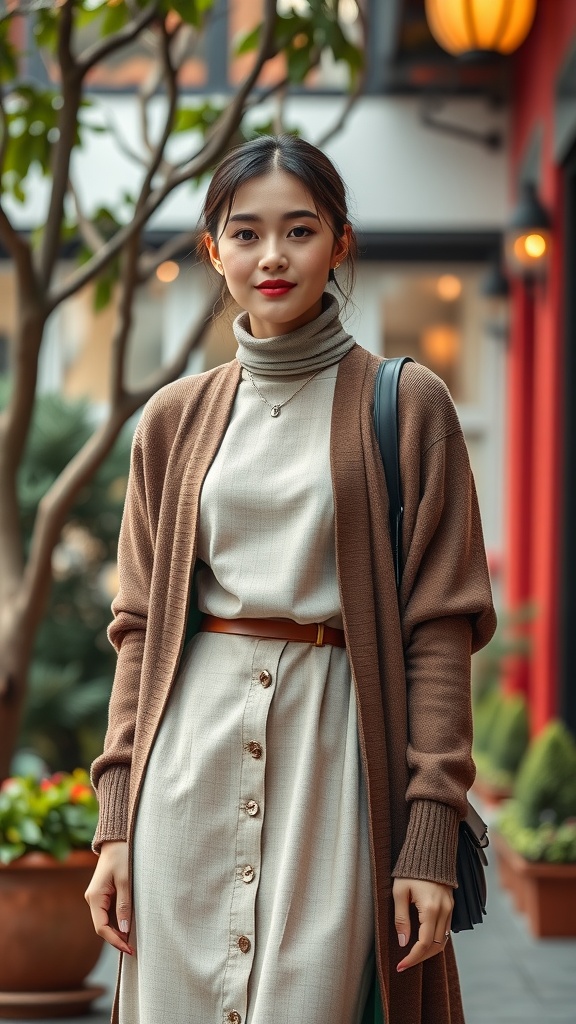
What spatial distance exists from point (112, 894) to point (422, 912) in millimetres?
453

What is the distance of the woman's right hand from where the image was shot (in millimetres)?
2082

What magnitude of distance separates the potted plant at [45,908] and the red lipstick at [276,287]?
247 cm

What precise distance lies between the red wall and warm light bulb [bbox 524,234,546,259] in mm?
98

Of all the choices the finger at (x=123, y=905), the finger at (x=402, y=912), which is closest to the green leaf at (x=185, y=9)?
the finger at (x=123, y=905)

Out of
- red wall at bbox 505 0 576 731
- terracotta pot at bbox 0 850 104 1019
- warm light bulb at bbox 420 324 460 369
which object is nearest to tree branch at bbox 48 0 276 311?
terracotta pot at bbox 0 850 104 1019

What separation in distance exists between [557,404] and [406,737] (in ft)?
17.8

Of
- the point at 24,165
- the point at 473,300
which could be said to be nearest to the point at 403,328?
the point at 473,300

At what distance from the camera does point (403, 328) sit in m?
10.5

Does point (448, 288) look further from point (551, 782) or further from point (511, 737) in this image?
point (551, 782)

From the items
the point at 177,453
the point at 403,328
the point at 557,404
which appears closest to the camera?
the point at 177,453

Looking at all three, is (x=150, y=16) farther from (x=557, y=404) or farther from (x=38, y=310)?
(x=557, y=404)

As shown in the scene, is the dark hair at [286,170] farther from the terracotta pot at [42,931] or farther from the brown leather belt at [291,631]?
the terracotta pot at [42,931]

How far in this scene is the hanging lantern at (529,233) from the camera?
7.13 meters

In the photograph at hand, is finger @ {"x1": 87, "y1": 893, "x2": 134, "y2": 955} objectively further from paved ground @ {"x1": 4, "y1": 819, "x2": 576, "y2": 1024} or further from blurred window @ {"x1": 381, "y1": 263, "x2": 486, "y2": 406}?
blurred window @ {"x1": 381, "y1": 263, "x2": 486, "y2": 406}
